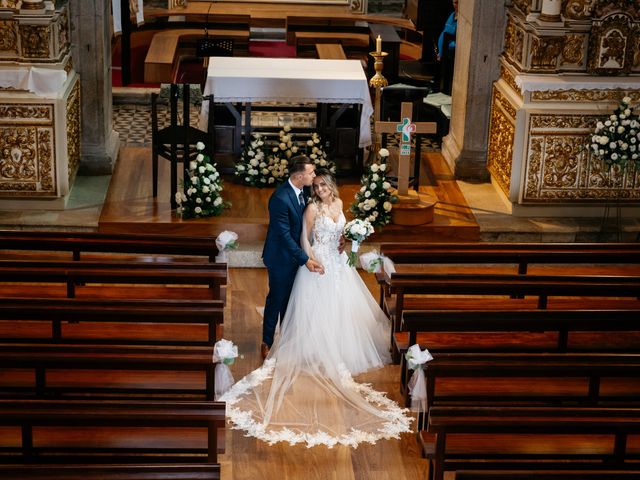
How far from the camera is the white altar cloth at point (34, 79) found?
10.6 metres

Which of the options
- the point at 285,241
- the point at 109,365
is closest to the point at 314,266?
the point at 285,241

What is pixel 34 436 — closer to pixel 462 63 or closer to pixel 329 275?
pixel 329 275

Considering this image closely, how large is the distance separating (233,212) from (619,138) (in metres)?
3.70

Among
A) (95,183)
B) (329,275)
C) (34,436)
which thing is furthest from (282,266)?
(95,183)

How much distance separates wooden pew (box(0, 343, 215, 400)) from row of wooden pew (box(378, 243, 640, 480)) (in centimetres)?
140

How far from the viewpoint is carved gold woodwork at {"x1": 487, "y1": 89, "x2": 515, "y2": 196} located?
11.3 metres

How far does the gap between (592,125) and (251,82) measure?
11.2 feet

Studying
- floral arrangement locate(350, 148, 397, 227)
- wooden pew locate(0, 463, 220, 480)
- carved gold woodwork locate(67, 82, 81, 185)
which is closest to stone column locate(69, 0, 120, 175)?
carved gold woodwork locate(67, 82, 81, 185)

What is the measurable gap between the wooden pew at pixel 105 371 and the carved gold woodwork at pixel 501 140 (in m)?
5.06

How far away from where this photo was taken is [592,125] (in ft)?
36.2

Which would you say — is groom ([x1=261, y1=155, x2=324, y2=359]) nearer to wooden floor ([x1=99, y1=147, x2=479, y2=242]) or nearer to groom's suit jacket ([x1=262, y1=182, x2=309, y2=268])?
groom's suit jacket ([x1=262, y1=182, x2=309, y2=268])

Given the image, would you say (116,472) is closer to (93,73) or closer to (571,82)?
(571,82)

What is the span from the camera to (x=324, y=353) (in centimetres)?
838

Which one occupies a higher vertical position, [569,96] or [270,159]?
[569,96]
